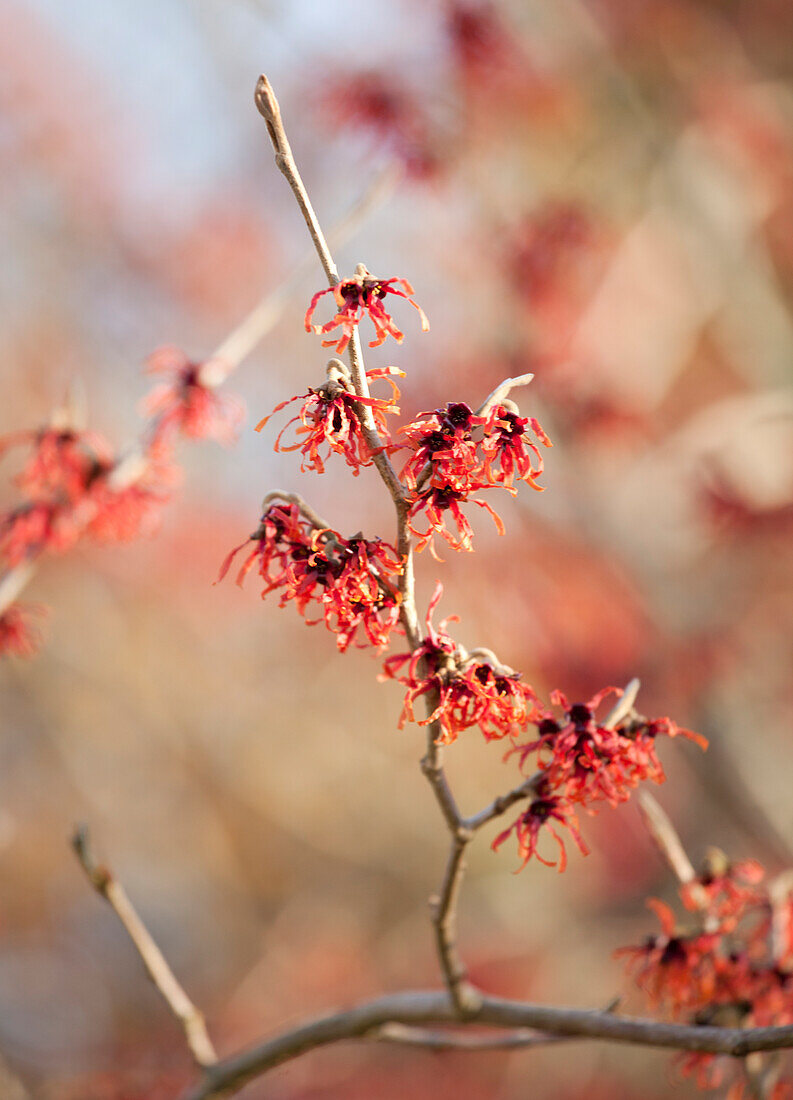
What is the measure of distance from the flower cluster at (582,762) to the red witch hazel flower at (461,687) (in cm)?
5

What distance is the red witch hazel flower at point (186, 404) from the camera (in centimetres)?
128

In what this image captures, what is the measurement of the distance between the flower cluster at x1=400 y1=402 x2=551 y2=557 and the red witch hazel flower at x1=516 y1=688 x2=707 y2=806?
20 centimetres

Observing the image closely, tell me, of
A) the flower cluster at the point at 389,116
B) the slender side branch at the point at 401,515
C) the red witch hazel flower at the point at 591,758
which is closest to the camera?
the slender side branch at the point at 401,515

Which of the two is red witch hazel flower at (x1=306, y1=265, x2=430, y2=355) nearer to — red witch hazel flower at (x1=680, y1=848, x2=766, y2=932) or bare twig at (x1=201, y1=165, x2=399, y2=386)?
bare twig at (x1=201, y1=165, x2=399, y2=386)

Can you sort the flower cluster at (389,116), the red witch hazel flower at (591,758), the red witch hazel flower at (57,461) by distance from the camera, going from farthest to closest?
the flower cluster at (389,116)
the red witch hazel flower at (57,461)
the red witch hazel flower at (591,758)

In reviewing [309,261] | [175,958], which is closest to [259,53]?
[309,261]

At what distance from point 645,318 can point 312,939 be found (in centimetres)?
338

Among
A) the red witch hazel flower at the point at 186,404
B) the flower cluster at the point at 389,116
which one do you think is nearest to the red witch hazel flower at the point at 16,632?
the red witch hazel flower at the point at 186,404

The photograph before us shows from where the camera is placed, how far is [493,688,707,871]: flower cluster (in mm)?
734

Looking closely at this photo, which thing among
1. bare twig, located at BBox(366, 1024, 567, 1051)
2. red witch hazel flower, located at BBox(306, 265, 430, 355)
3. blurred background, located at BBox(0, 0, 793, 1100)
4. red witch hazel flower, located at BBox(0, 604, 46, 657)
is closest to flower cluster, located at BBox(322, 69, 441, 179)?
blurred background, located at BBox(0, 0, 793, 1100)

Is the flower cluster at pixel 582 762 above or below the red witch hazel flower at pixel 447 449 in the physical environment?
below

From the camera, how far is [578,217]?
3.20 meters

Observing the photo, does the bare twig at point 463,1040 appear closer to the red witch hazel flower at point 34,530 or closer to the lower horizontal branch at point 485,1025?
the lower horizontal branch at point 485,1025

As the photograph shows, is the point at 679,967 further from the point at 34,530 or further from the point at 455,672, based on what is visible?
the point at 34,530
